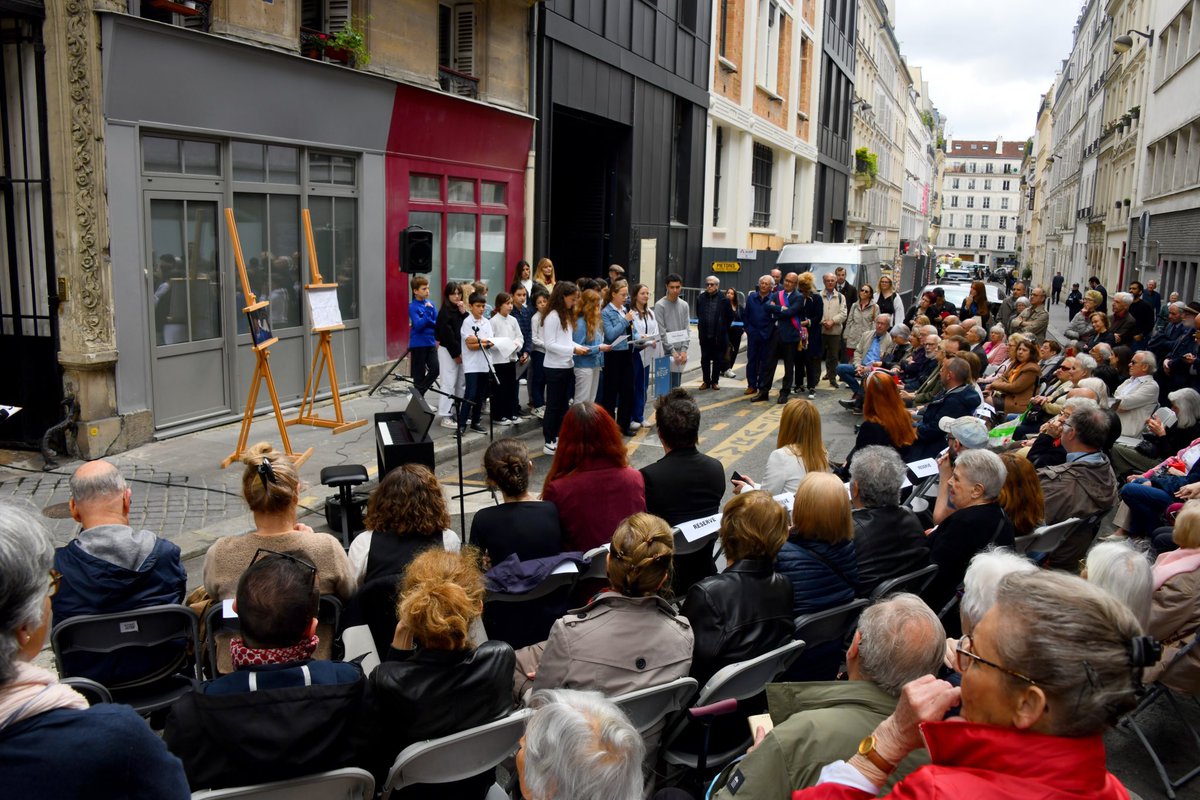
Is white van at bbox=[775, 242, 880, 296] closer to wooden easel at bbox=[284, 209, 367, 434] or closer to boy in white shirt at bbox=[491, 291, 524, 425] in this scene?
boy in white shirt at bbox=[491, 291, 524, 425]

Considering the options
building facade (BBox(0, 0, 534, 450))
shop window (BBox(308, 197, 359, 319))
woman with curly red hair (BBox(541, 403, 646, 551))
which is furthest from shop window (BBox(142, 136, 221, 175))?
woman with curly red hair (BBox(541, 403, 646, 551))

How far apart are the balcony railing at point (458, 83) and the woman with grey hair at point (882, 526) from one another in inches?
446

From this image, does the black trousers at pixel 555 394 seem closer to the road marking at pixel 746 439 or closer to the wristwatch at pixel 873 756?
the road marking at pixel 746 439

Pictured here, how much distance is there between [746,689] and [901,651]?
2.95 ft

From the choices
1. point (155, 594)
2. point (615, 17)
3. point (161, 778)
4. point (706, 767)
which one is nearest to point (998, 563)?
point (706, 767)

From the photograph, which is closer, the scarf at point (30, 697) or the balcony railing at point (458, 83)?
the scarf at point (30, 697)

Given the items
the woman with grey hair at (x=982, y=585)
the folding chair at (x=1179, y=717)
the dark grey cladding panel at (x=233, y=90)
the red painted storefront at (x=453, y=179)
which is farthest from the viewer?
the red painted storefront at (x=453, y=179)

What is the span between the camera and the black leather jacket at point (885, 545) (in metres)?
4.39

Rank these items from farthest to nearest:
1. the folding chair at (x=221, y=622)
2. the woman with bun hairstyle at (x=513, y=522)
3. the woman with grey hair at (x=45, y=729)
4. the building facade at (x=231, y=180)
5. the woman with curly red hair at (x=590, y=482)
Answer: the building facade at (x=231, y=180) < the woman with curly red hair at (x=590, y=482) < the woman with bun hairstyle at (x=513, y=522) < the folding chair at (x=221, y=622) < the woman with grey hair at (x=45, y=729)

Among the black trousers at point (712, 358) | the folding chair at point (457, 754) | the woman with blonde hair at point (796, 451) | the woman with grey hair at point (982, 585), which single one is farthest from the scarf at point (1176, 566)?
the black trousers at point (712, 358)

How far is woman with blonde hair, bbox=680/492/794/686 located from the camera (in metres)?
3.58

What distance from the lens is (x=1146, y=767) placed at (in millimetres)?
4340

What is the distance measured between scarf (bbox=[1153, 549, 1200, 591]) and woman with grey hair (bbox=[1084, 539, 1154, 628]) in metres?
0.72

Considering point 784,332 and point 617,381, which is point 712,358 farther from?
point 617,381
